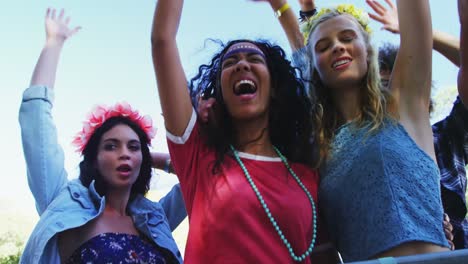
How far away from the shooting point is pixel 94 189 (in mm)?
2525

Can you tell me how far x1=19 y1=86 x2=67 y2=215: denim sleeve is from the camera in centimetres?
237

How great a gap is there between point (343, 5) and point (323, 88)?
0.53 metres

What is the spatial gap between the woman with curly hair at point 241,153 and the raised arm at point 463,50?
664mm

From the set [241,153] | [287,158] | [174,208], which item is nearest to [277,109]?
[287,158]

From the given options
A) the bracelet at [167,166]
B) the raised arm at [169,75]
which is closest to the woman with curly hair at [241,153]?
the raised arm at [169,75]

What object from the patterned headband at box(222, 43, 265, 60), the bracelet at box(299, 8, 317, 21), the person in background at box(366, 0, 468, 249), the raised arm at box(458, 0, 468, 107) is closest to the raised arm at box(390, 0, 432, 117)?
the raised arm at box(458, 0, 468, 107)

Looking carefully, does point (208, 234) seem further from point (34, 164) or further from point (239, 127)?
point (34, 164)

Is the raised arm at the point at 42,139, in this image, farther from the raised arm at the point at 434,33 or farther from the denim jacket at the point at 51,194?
the raised arm at the point at 434,33

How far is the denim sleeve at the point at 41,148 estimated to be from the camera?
Result: 7.76 feet

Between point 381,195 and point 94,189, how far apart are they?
64.9 inches

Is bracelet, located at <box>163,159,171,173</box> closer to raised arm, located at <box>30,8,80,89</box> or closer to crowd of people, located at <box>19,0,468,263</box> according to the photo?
crowd of people, located at <box>19,0,468,263</box>

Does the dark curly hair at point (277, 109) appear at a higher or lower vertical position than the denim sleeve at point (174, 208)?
higher

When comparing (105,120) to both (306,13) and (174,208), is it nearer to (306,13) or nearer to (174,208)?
(174,208)

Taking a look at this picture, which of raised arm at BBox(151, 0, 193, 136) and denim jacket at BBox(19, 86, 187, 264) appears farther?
denim jacket at BBox(19, 86, 187, 264)
